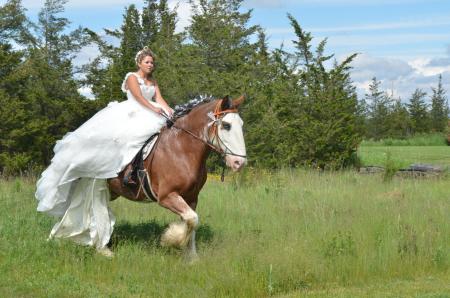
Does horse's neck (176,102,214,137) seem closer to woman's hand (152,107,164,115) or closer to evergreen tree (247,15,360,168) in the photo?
woman's hand (152,107,164,115)

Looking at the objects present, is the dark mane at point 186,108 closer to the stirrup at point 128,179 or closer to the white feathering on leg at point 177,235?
the stirrup at point 128,179

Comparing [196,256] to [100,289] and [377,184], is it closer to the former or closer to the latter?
[100,289]

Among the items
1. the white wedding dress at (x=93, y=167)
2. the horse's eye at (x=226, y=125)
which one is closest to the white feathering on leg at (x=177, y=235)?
the white wedding dress at (x=93, y=167)

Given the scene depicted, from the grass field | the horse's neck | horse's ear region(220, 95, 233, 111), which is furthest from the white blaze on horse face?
the grass field

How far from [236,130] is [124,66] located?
1929 cm

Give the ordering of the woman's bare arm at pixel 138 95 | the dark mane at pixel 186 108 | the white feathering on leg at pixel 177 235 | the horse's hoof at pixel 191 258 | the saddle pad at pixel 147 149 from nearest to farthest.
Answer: the white feathering on leg at pixel 177 235
the horse's hoof at pixel 191 258
the saddle pad at pixel 147 149
the dark mane at pixel 186 108
the woman's bare arm at pixel 138 95

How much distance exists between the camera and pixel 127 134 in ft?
27.0

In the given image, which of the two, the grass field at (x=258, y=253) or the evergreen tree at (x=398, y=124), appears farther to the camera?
the evergreen tree at (x=398, y=124)

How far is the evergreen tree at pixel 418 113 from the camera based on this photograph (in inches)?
1955

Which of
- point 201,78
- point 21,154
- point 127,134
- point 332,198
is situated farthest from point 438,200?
point 21,154

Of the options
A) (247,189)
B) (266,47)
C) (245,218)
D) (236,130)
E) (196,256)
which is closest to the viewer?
(236,130)

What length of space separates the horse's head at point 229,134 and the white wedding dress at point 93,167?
3.41ft

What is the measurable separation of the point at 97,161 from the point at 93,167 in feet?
0.39

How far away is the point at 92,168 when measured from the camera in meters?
8.30
